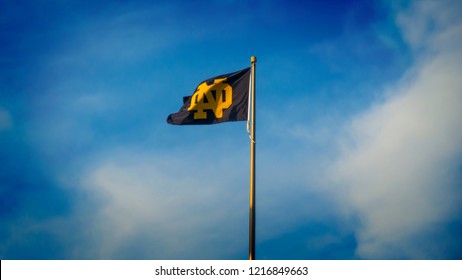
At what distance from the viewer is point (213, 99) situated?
17.5m

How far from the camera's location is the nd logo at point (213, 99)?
57.2 feet

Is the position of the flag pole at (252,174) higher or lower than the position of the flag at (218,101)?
lower

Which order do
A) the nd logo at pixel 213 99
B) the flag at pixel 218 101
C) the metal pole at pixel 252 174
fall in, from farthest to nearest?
1. the nd logo at pixel 213 99
2. the flag at pixel 218 101
3. the metal pole at pixel 252 174

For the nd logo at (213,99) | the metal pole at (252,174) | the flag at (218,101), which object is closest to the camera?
the metal pole at (252,174)

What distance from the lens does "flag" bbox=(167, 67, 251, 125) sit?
17219 mm

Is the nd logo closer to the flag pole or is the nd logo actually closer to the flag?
the flag

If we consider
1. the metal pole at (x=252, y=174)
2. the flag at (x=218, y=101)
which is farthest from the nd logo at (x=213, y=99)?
the metal pole at (x=252, y=174)

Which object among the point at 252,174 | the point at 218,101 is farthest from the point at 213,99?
the point at 252,174

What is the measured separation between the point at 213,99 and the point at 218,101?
22 centimetres

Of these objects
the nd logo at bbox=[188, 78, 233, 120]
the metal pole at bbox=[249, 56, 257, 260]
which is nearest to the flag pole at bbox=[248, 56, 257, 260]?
the metal pole at bbox=[249, 56, 257, 260]

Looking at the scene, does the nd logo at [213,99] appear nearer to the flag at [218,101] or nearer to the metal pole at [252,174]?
the flag at [218,101]
